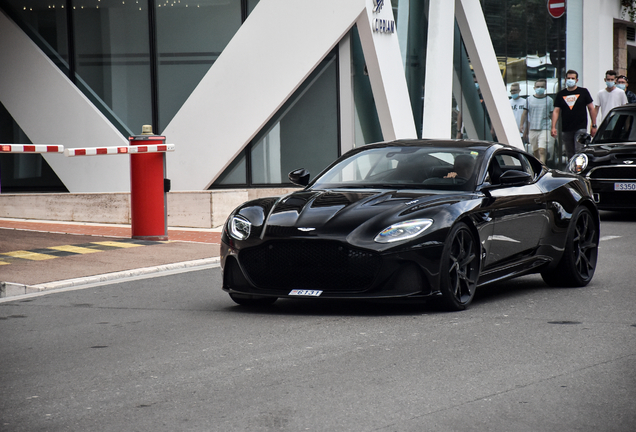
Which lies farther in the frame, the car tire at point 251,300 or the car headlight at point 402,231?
the car tire at point 251,300

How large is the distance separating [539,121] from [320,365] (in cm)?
2369

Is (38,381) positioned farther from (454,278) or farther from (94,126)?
(94,126)

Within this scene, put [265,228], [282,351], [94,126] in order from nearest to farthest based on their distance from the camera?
[282,351] → [265,228] → [94,126]

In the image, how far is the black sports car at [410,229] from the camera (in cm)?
668

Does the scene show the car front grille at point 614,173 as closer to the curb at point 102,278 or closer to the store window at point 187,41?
the curb at point 102,278

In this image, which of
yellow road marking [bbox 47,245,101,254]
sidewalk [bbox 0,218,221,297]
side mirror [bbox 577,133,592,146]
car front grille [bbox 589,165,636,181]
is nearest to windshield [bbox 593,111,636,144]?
car front grille [bbox 589,165,636,181]

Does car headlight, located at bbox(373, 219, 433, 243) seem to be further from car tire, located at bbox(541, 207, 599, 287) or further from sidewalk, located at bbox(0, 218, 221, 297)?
sidewalk, located at bbox(0, 218, 221, 297)

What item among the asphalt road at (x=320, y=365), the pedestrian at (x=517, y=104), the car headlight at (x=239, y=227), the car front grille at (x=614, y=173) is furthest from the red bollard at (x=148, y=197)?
the pedestrian at (x=517, y=104)

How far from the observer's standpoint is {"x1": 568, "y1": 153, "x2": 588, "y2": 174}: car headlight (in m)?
→ 15.2

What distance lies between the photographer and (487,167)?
25.8 feet

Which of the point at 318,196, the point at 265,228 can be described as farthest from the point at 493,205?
the point at 265,228

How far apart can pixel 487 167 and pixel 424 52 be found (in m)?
15.1

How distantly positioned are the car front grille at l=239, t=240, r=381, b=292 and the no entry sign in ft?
81.9

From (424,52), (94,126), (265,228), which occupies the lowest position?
(265,228)
